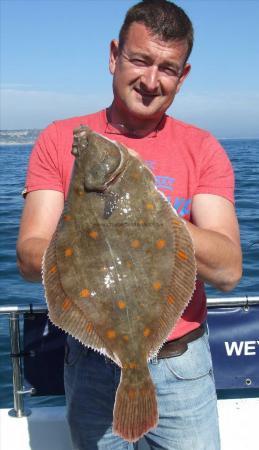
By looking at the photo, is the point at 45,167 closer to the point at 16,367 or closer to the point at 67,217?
the point at 67,217

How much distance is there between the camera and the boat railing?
3.80m

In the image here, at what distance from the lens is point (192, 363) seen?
287cm

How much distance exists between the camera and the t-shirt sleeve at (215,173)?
2.81m

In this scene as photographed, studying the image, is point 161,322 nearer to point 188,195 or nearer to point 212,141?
point 188,195

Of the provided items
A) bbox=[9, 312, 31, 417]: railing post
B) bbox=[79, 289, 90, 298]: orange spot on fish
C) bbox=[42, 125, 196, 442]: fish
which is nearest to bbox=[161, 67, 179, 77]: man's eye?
bbox=[42, 125, 196, 442]: fish

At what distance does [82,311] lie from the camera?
239 centimetres

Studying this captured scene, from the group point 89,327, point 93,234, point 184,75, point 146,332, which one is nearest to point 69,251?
point 93,234

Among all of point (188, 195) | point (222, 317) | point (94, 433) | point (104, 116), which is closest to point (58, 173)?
point (104, 116)

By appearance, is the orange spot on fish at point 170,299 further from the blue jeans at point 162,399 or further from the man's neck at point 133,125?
the man's neck at point 133,125

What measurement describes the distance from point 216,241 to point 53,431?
2.15 m

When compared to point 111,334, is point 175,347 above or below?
below

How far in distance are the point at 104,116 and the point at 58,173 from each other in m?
0.44

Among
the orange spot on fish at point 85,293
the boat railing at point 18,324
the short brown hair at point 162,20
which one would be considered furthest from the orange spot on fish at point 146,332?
the boat railing at point 18,324

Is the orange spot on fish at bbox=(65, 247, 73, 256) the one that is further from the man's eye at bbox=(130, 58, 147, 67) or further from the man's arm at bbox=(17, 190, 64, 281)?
the man's eye at bbox=(130, 58, 147, 67)
